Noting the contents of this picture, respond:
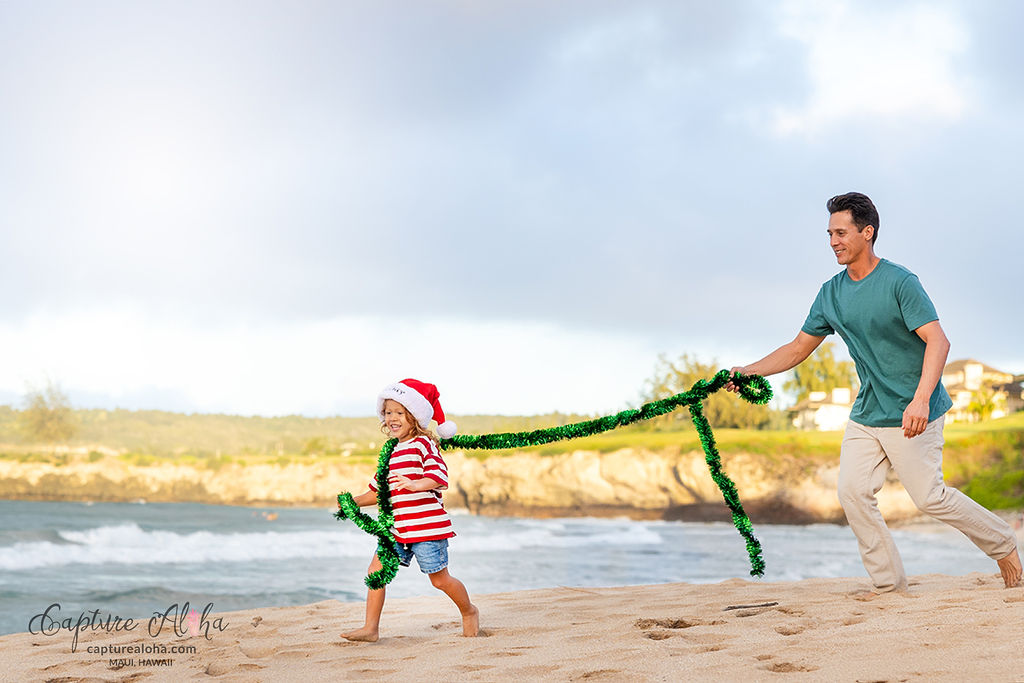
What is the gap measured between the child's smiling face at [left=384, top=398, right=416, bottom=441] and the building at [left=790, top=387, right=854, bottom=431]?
42024 millimetres

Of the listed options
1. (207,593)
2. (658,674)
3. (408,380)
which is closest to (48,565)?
(207,593)

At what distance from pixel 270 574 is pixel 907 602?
11825 millimetres

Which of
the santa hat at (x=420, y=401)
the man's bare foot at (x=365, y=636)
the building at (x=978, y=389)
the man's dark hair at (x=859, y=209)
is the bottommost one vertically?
the man's bare foot at (x=365, y=636)

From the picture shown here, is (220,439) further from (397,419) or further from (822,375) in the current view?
(397,419)

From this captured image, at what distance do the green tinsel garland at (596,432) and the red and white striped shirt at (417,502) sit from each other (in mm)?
53

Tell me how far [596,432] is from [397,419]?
96cm

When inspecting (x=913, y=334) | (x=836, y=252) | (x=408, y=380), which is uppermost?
(x=836, y=252)

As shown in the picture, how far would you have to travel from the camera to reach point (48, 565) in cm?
1677

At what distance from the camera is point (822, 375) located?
154 feet

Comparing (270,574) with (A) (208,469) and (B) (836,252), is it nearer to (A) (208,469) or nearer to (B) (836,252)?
(B) (836,252)

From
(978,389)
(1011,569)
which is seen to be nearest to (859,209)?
(1011,569)

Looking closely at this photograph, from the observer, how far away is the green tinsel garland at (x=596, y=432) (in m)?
3.71

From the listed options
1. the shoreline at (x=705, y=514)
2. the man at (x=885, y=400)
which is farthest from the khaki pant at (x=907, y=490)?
the shoreline at (x=705, y=514)

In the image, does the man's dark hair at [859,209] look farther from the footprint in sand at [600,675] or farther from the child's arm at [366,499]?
the child's arm at [366,499]
